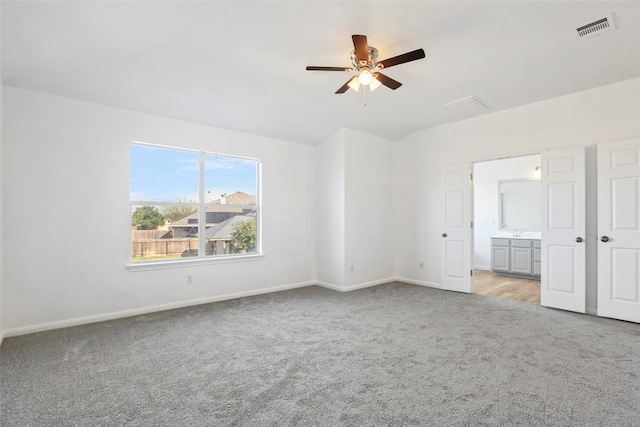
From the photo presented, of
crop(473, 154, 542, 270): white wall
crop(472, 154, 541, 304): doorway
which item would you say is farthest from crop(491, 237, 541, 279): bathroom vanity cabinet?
crop(473, 154, 542, 270): white wall

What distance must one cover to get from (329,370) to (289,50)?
9.88ft

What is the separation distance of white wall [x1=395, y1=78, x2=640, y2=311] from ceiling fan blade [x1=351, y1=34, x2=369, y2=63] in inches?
123

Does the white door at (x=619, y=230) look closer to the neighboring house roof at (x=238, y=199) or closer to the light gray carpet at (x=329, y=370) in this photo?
the light gray carpet at (x=329, y=370)

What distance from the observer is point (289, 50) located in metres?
3.23

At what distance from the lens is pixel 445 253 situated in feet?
18.0

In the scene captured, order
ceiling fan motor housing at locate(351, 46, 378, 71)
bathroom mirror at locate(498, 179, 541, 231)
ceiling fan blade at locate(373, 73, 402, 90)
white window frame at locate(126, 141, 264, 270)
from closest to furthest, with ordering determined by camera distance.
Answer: ceiling fan motor housing at locate(351, 46, 378, 71) → ceiling fan blade at locate(373, 73, 402, 90) → white window frame at locate(126, 141, 264, 270) → bathroom mirror at locate(498, 179, 541, 231)

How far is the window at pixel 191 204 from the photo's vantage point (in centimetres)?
432

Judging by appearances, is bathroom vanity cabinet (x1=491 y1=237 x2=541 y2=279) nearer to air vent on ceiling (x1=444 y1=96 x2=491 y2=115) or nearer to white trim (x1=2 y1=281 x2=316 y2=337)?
air vent on ceiling (x1=444 y1=96 x2=491 y2=115)

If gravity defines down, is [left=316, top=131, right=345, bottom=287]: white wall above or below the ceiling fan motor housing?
below

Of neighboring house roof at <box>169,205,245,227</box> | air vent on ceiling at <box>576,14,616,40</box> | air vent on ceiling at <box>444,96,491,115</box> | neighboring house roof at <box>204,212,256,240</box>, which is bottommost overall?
neighboring house roof at <box>204,212,256,240</box>

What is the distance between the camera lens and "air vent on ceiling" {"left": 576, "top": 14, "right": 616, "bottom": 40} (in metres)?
2.80

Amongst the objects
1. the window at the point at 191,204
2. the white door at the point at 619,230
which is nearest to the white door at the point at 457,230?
the white door at the point at 619,230

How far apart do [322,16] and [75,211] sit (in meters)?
3.50

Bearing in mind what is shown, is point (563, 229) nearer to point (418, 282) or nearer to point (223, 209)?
point (418, 282)
